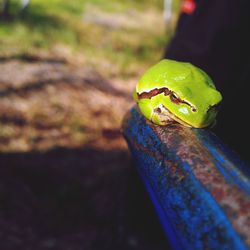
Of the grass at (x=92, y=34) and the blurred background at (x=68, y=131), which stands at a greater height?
the blurred background at (x=68, y=131)

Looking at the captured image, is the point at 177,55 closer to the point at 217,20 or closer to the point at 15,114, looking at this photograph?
the point at 217,20

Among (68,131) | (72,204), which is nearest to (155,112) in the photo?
(72,204)

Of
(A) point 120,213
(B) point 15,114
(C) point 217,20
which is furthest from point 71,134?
(C) point 217,20

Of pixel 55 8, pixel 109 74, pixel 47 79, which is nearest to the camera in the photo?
pixel 47 79

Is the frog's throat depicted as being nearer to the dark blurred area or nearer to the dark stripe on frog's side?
the dark stripe on frog's side

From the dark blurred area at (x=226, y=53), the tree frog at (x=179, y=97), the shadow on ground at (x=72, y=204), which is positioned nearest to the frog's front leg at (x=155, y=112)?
the tree frog at (x=179, y=97)

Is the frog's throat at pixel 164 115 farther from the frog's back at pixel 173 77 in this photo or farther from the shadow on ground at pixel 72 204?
the shadow on ground at pixel 72 204

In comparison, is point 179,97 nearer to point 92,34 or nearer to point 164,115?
point 164,115
